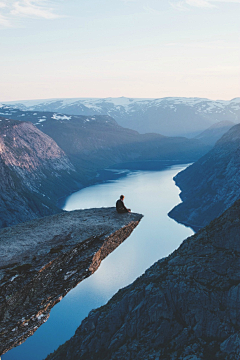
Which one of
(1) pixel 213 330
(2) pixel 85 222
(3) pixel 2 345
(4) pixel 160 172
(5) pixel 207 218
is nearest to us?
(3) pixel 2 345

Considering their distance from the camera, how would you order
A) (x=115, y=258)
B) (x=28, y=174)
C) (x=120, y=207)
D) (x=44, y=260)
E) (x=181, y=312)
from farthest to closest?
(x=28, y=174) < (x=115, y=258) < (x=181, y=312) < (x=120, y=207) < (x=44, y=260)

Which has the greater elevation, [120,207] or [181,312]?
[120,207]

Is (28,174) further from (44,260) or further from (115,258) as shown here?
(44,260)

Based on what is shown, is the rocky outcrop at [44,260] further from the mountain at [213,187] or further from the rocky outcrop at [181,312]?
the mountain at [213,187]

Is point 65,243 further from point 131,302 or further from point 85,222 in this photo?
point 131,302

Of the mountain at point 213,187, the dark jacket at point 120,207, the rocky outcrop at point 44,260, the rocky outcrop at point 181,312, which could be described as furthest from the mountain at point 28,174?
the rocky outcrop at point 44,260

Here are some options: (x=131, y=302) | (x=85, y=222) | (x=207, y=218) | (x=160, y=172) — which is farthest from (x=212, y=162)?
(x=85, y=222)

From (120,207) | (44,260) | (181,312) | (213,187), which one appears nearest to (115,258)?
(181,312)

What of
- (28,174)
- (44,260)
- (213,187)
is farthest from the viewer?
(28,174)
